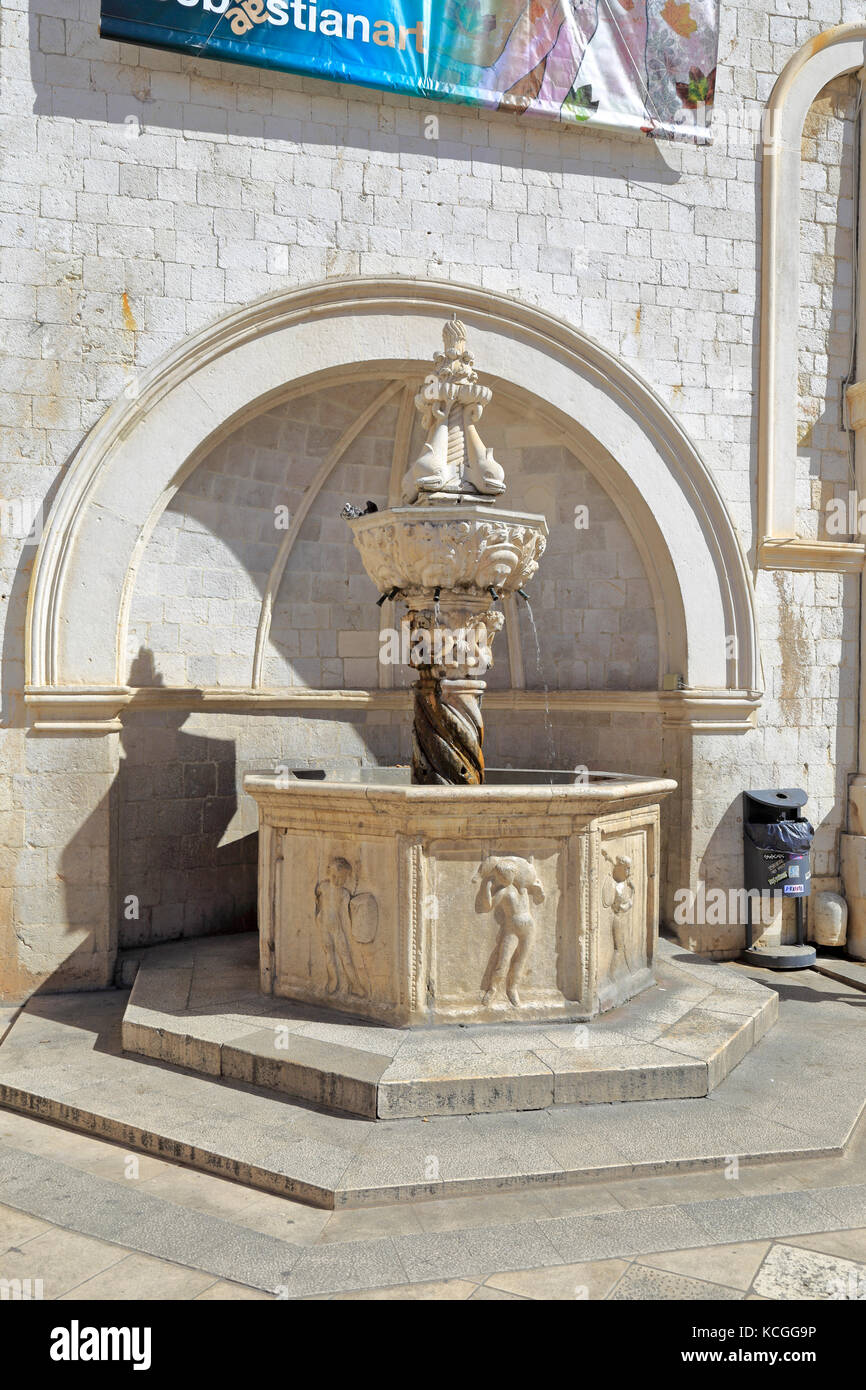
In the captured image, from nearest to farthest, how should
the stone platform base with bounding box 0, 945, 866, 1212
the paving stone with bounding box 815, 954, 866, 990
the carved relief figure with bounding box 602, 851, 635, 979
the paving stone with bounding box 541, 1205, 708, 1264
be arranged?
the paving stone with bounding box 541, 1205, 708, 1264 → the stone platform base with bounding box 0, 945, 866, 1212 → the carved relief figure with bounding box 602, 851, 635, 979 → the paving stone with bounding box 815, 954, 866, 990

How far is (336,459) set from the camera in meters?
8.54

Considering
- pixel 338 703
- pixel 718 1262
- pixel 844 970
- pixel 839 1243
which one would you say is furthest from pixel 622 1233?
pixel 338 703

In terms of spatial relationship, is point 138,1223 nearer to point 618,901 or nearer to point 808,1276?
point 808,1276

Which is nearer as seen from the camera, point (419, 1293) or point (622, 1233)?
point (419, 1293)

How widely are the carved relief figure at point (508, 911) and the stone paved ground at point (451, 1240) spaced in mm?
1294

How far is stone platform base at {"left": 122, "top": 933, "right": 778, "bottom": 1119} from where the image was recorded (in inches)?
185

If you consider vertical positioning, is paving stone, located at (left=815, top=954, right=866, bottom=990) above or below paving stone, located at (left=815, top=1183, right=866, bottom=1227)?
below

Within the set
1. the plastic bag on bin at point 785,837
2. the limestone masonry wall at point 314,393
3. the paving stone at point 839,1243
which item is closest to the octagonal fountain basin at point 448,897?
the paving stone at point 839,1243

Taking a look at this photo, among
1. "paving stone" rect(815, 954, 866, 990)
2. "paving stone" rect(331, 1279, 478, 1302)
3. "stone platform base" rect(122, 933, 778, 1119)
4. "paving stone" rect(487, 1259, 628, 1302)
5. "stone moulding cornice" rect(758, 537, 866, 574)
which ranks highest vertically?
"stone moulding cornice" rect(758, 537, 866, 574)

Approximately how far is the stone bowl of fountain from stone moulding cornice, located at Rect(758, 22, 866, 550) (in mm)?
2988

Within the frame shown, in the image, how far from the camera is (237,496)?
8.16 metres

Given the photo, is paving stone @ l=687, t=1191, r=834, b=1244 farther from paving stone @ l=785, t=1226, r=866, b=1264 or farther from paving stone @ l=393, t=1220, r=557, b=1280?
paving stone @ l=393, t=1220, r=557, b=1280

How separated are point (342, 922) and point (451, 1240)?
1.93 metres

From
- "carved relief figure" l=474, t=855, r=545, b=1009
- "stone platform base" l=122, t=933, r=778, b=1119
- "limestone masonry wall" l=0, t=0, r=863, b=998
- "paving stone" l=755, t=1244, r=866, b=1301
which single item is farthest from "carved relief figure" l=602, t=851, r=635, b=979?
"limestone masonry wall" l=0, t=0, r=863, b=998
